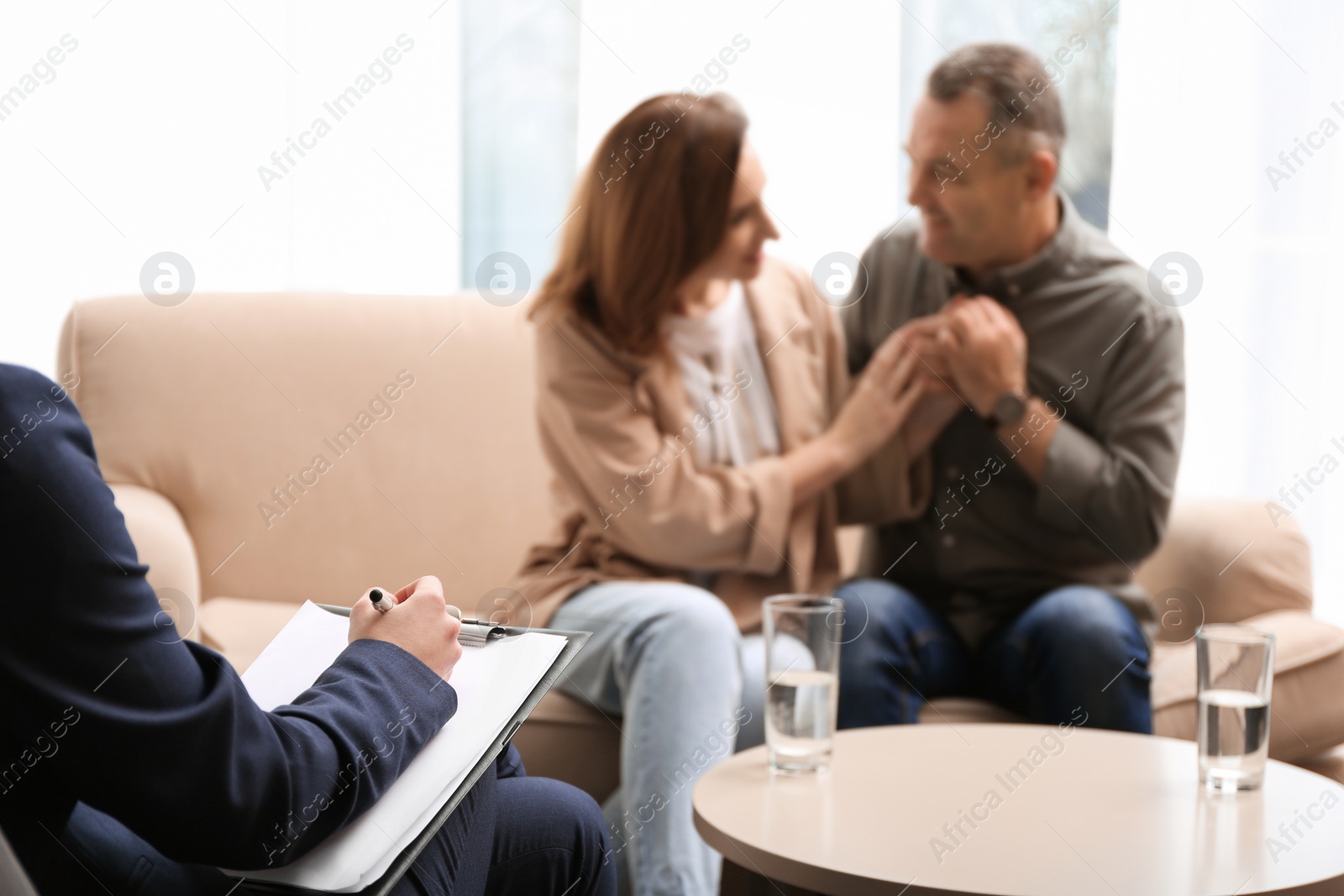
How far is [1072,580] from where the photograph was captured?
1604 mm

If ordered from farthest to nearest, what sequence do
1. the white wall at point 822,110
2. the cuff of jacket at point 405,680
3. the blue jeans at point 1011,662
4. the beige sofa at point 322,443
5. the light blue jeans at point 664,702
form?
the white wall at point 822,110 < the beige sofa at point 322,443 < the blue jeans at point 1011,662 < the light blue jeans at point 664,702 < the cuff of jacket at point 405,680

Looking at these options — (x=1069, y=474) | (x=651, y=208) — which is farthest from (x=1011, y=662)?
(x=651, y=208)

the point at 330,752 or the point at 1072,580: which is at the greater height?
the point at 330,752

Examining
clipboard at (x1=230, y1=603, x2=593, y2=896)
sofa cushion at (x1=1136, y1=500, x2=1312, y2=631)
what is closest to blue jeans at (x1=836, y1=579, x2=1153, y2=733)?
sofa cushion at (x1=1136, y1=500, x2=1312, y2=631)

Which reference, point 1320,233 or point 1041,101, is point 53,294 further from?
point 1320,233

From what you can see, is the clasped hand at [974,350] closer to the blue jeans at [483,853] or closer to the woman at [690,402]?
the woman at [690,402]

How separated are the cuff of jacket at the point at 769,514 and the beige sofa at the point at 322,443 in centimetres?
35

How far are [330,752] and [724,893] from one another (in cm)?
44

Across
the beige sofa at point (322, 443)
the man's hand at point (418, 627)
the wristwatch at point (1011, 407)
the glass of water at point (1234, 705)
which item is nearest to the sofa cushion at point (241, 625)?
the beige sofa at point (322, 443)

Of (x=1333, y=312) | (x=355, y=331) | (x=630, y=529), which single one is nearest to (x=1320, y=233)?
(x=1333, y=312)

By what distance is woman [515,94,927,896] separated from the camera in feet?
5.14

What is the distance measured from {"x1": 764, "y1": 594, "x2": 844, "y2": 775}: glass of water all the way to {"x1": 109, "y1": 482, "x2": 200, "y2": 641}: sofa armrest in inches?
34.5

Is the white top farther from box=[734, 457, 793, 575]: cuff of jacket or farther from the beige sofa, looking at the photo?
the beige sofa

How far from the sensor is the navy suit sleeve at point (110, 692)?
54 cm
